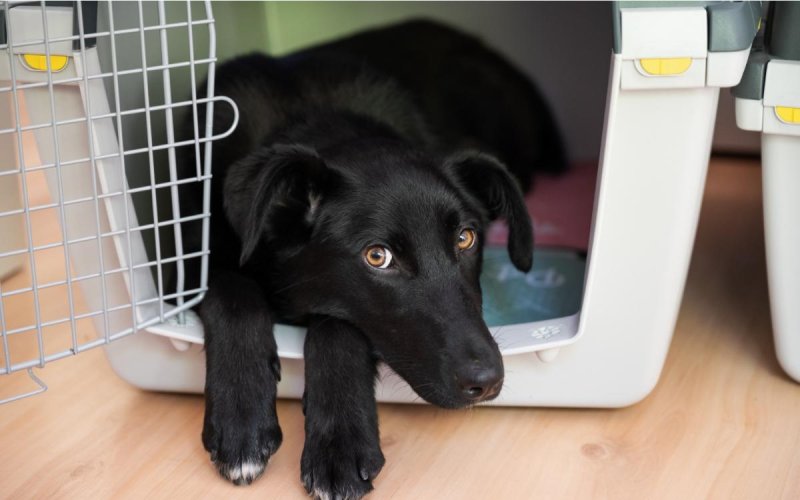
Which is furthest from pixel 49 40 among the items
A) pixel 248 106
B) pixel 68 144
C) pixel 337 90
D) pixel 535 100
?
pixel 535 100

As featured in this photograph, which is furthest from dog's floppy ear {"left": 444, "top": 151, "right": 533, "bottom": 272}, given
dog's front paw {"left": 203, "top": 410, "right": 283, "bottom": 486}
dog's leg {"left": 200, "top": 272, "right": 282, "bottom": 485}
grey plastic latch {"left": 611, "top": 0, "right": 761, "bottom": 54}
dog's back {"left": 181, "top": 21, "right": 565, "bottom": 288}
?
dog's front paw {"left": 203, "top": 410, "right": 283, "bottom": 486}

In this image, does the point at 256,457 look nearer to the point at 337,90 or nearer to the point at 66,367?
the point at 66,367

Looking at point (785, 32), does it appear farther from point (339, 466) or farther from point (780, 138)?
point (339, 466)

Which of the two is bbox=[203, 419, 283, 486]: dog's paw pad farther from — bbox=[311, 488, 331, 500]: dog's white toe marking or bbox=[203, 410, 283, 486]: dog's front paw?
bbox=[311, 488, 331, 500]: dog's white toe marking

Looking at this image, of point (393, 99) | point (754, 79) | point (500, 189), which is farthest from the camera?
point (393, 99)

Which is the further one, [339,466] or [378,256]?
[378,256]

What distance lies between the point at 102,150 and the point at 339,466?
25.5 inches

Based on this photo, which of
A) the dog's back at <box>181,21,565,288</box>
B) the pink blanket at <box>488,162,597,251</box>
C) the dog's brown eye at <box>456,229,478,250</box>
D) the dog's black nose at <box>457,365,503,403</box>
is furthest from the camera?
the pink blanket at <box>488,162,597,251</box>

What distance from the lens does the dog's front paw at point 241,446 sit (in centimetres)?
146

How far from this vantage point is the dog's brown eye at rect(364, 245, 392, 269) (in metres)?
1.49

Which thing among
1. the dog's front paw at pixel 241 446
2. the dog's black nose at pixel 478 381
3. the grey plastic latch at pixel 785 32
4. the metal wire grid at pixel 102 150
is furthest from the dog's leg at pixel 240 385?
the grey plastic latch at pixel 785 32

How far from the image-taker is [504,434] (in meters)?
1.65

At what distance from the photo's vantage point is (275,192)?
1486 mm

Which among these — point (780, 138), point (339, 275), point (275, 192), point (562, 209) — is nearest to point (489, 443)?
point (339, 275)
